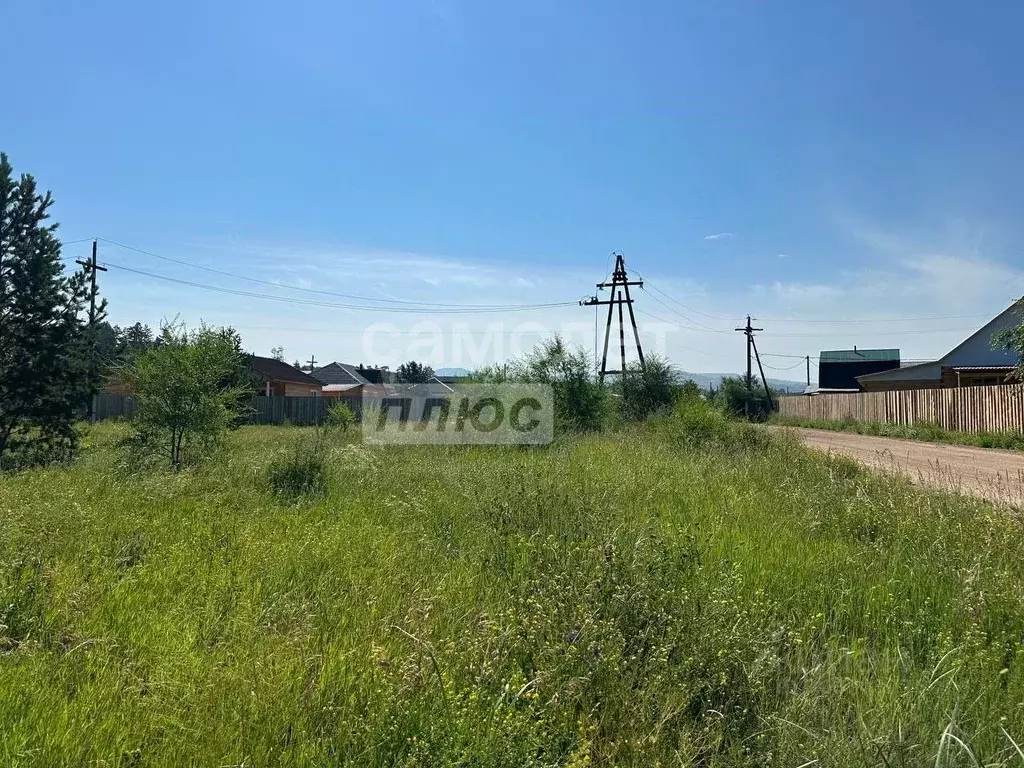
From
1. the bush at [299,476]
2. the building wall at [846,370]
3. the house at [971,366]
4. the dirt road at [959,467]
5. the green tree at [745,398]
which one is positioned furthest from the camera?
the building wall at [846,370]

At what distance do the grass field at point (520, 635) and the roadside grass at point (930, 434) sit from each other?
1313cm

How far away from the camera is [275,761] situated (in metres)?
1.79

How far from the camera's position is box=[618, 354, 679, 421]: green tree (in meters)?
21.2

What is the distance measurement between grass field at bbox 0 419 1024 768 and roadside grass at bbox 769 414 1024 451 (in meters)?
13.1

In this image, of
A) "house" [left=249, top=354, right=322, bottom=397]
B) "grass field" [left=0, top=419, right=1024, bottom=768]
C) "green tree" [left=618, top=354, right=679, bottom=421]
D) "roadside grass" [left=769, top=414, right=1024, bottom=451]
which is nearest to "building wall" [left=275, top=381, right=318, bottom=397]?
"house" [left=249, top=354, right=322, bottom=397]

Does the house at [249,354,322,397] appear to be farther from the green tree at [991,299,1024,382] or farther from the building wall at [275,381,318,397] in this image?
the green tree at [991,299,1024,382]

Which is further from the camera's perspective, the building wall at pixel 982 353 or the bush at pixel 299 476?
the building wall at pixel 982 353

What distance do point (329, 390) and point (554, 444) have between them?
41.7 meters

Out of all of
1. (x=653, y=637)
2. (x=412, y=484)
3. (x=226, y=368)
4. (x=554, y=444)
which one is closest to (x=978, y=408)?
(x=554, y=444)

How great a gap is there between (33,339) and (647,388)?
19.2 meters

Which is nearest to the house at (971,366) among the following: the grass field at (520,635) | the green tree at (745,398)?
the green tree at (745,398)

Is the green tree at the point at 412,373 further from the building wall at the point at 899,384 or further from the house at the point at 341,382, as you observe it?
the building wall at the point at 899,384

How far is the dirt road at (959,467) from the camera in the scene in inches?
248

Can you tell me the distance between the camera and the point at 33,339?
9.26 metres
